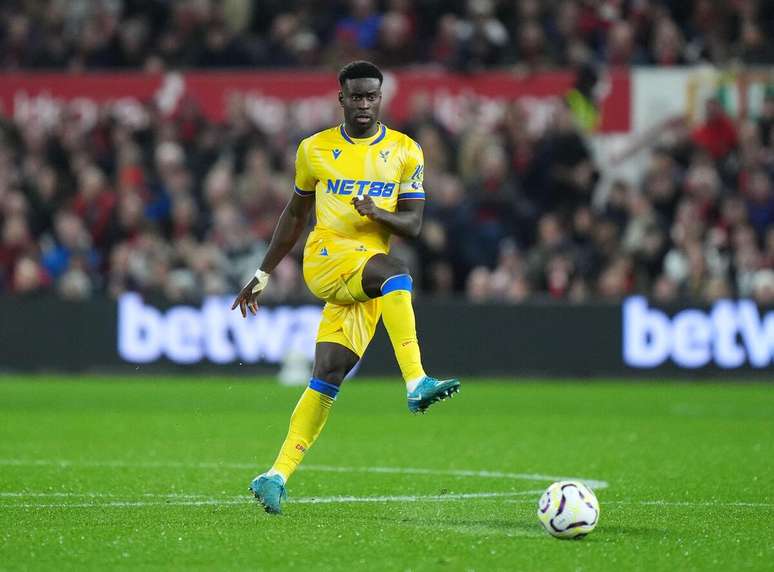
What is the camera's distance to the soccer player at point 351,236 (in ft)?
27.8

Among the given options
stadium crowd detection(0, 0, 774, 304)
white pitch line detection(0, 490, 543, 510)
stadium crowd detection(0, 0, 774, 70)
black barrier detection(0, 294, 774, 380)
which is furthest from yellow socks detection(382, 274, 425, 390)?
stadium crowd detection(0, 0, 774, 70)

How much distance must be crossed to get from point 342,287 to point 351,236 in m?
0.30

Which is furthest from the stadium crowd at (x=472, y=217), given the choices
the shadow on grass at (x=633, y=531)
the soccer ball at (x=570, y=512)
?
the soccer ball at (x=570, y=512)

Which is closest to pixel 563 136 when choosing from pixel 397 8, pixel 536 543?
pixel 397 8

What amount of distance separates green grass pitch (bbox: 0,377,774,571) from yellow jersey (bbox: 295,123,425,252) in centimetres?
160

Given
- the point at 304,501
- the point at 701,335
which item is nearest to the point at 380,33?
the point at 701,335

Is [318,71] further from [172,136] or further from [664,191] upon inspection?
[664,191]

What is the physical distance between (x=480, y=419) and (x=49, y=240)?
873cm

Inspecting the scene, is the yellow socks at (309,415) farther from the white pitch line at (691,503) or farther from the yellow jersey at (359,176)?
the white pitch line at (691,503)

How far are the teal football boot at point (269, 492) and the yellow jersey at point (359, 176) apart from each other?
1.43m

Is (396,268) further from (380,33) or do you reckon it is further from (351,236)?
(380,33)

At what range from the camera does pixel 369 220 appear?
8625 mm

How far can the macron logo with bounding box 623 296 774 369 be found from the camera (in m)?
19.2

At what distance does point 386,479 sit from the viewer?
10203 mm
